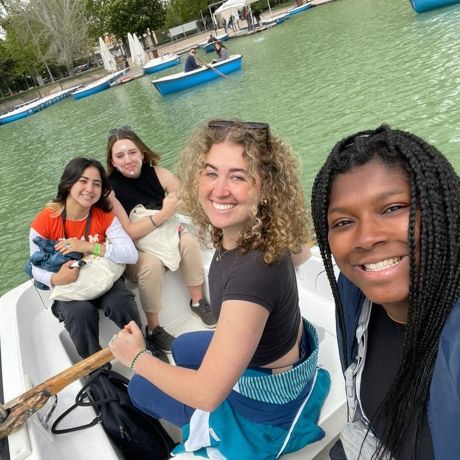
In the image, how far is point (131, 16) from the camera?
42.3 meters

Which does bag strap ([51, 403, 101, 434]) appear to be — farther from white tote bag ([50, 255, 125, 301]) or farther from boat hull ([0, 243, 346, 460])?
white tote bag ([50, 255, 125, 301])

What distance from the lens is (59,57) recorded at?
40406mm

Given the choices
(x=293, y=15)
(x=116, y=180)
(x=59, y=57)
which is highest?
(x=59, y=57)

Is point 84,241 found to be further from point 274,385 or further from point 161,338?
point 274,385

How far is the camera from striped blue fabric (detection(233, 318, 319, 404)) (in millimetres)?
1486

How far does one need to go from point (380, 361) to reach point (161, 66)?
30.1m

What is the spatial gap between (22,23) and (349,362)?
4652cm

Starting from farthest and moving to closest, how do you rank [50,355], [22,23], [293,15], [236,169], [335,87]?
1. [22,23]
2. [293,15]
3. [335,87]
4. [50,355]
5. [236,169]

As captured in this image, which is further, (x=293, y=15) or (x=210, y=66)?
(x=293, y=15)

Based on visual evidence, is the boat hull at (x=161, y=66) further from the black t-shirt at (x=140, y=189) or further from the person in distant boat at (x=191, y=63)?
the black t-shirt at (x=140, y=189)

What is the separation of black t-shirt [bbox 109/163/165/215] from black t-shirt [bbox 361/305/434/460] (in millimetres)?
2363

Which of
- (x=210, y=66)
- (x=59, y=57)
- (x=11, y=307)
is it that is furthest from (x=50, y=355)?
(x=59, y=57)

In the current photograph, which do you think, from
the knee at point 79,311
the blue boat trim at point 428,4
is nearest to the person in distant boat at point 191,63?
the blue boat trim at point 428,4

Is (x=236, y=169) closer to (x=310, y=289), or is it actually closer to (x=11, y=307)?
(x=310, y=289)
